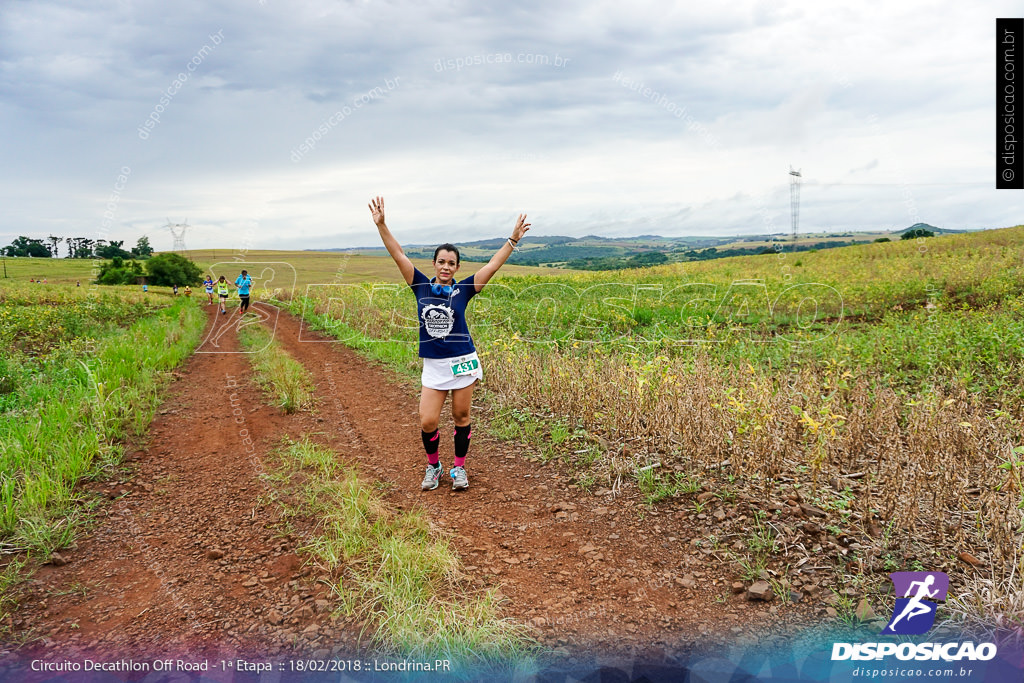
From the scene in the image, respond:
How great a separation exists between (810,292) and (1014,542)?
14.1 metres

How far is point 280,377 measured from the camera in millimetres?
8320

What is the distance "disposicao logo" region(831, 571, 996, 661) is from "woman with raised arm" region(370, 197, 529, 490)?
3.03 m

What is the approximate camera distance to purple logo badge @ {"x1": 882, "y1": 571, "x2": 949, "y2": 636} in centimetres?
287

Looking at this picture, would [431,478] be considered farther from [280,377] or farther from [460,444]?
[280,377]

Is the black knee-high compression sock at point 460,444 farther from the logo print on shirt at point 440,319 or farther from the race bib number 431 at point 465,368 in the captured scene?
the logo print on shirt at point 440,319

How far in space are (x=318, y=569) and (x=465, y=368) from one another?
74.0 inches

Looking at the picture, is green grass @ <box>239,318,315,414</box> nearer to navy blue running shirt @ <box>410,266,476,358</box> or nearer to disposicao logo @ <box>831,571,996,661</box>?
navy blue running shirt @ <box>410,266,476,358</box>

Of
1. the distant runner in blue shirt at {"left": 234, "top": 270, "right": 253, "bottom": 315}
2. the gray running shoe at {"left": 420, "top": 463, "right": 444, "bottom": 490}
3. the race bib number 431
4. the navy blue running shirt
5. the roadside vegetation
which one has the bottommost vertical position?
the gray running shoe at {"left": 420, "top": 463, "right": 444, "bottom": 490}

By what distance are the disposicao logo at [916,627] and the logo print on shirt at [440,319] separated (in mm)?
3290

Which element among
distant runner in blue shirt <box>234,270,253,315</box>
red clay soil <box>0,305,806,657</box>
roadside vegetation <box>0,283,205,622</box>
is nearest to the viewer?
red clay soil <box>0,305,806,657</box>

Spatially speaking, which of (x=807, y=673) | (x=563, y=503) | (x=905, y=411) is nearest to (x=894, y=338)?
(x=905, y=411)

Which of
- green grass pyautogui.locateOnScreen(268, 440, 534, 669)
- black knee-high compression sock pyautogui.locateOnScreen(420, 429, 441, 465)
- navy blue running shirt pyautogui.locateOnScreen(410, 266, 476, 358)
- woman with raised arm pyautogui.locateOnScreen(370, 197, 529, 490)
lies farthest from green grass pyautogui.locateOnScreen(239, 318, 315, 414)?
navy blue running shirt pyautogui.locateOnScreen(410, 266, 476, 358)

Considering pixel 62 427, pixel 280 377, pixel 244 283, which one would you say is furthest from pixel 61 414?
pixel 244 283

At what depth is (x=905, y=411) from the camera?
19.3 feet
